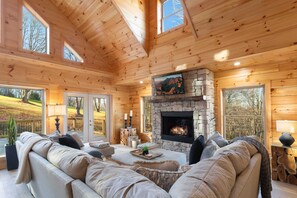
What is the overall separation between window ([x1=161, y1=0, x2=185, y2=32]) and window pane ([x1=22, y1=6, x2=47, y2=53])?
3467mm

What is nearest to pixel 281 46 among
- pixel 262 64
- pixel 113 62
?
pixel 262 64

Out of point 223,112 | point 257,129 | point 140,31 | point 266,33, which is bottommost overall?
point 257,129

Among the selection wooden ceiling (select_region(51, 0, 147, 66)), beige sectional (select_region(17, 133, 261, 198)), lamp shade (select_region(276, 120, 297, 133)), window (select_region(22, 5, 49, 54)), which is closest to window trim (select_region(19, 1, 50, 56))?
window (select_region(22, 5, 49, 54))

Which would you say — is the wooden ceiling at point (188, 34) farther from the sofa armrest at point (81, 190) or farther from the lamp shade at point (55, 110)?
the sofa armrest at point (81, 190)

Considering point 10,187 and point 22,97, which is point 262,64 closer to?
point 10,187

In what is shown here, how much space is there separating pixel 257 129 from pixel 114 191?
434 centimetres

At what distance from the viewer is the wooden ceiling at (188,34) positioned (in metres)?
3.17

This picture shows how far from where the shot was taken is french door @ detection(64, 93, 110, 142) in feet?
19.6

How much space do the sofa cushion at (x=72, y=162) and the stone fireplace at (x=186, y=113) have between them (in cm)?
348

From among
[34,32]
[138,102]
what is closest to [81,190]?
[34,32]

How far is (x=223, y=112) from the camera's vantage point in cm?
489

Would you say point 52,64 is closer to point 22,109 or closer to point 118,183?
point 22,109

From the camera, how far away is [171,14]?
503 centimetres

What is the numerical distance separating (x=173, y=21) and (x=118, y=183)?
4747 millimetres
